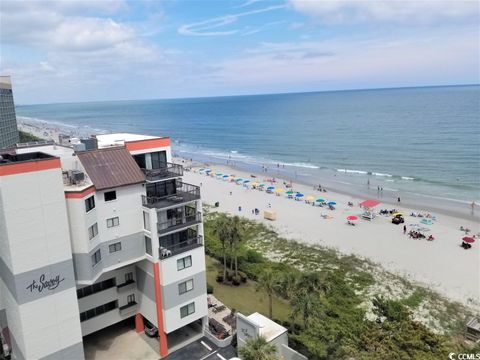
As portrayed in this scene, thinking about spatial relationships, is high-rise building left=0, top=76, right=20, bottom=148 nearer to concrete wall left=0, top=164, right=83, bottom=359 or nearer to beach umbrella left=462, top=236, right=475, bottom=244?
concrete wall left=0, top=164, right=83, bottom=359

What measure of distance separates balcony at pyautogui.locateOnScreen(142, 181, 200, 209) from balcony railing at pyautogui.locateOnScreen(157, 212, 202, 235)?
1214mm

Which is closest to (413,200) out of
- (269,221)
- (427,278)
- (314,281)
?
(269,221)

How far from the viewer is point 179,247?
2727 centimetres

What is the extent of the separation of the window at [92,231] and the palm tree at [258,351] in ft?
37.4

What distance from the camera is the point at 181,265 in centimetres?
2689

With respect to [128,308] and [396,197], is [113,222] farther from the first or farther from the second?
[396,197]

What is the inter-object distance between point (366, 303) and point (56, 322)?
25836 millimetres

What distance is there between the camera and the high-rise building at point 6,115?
239ft

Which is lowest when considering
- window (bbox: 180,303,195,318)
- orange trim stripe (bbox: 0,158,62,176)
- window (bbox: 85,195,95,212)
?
window (bbox: 180,303,195,318)

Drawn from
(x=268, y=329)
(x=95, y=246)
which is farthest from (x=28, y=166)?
(x=268, y=329)

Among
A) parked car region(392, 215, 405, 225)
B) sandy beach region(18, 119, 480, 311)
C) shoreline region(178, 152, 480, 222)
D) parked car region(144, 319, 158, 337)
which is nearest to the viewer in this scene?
parked car region(144, 319, 158, 337)

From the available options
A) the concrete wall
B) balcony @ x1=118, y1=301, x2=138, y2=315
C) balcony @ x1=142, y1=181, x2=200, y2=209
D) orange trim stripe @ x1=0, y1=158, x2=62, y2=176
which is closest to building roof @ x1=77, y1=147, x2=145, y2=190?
balcony @ x1=142, y1=181, x2=200, y2=209

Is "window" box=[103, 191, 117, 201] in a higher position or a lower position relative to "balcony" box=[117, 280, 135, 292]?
higher

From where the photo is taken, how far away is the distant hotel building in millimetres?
20719
